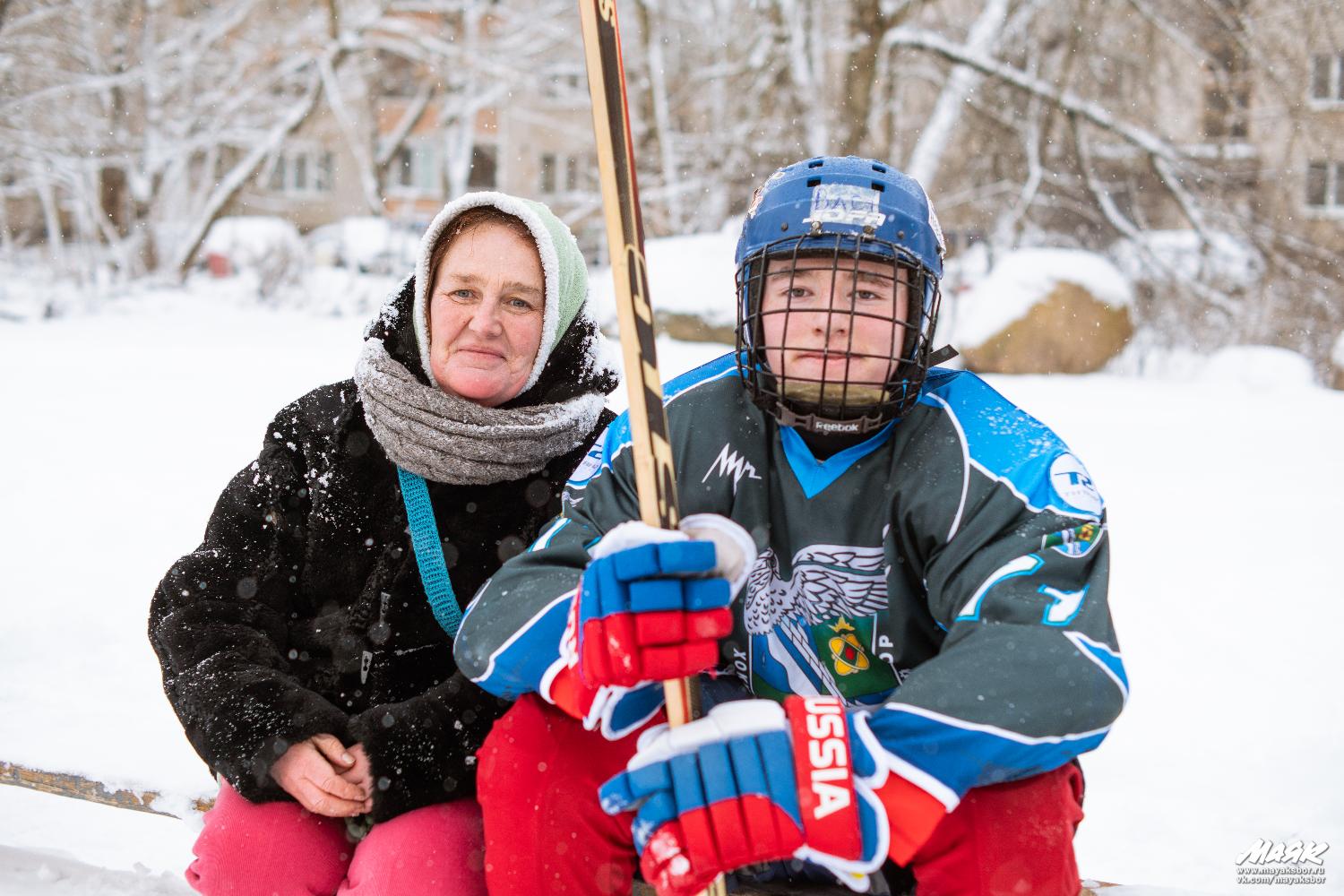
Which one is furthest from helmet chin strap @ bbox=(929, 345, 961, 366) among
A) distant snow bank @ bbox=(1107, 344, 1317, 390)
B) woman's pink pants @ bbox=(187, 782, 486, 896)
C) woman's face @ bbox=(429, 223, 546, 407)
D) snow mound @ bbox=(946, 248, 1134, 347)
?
distant snow bank @ bbox=(1107, 344, 1317, 390)

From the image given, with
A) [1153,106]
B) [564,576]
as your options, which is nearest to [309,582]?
[564,576]

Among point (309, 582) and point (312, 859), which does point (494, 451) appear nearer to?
point (309, 582)

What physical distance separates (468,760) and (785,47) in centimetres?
1284

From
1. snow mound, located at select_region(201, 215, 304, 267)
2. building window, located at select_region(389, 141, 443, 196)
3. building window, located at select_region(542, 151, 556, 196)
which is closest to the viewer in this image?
snow mound, located at select_region(201, 215, 304, 267)

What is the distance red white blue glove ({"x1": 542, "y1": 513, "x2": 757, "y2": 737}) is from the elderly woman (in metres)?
0.61

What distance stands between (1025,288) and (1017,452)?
8940 mm

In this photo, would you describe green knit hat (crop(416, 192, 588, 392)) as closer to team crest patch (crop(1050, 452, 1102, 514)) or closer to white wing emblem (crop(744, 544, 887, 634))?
white wing emblem (crop(744, 544, 887, 634))

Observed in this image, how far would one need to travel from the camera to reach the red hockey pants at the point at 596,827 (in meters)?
1.40

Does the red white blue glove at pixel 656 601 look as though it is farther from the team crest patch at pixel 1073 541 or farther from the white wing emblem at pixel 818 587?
the team crest patch at pixel 1073 541

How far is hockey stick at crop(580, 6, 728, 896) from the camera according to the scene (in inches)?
53.0

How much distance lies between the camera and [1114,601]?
13.8 feet

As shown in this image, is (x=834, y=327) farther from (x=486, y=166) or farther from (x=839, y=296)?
(x=486, y=166)

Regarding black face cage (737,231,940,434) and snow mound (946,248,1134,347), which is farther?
snow mound (946,248,1134,347)

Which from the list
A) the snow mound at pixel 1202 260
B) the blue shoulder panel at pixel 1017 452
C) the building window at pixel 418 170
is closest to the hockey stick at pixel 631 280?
the blue shoulder panel at pixel 1017 452
